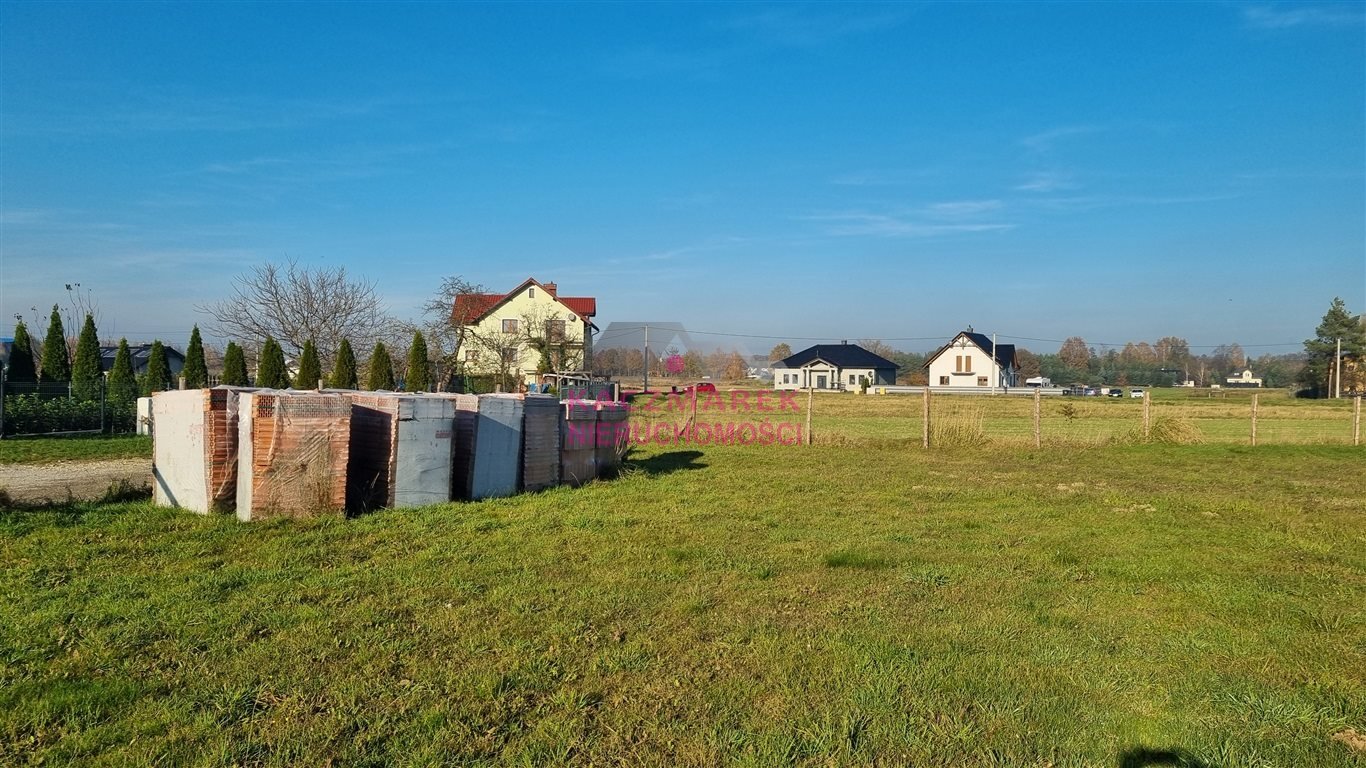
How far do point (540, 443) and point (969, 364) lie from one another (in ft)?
237

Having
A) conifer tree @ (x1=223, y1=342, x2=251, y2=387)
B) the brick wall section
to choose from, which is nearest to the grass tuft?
the brick wall section

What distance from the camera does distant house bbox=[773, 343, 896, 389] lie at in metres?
82.5

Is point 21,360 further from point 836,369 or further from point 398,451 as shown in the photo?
point 836,369

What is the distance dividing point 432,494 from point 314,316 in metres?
26.4

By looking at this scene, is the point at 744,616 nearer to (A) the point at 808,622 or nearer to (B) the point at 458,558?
(A) the point at 808,622

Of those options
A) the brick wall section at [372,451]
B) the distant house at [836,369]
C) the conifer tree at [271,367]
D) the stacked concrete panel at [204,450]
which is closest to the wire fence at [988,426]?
the brick wall section at [372,451]

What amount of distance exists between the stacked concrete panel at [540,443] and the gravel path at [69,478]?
4.57 m

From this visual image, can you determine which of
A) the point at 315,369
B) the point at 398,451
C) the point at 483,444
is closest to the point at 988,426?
the point at 483,444

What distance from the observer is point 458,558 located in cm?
693

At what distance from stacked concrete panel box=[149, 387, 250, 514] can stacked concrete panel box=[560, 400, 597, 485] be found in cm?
417

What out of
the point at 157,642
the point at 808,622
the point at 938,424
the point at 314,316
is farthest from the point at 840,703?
the point at 314,316

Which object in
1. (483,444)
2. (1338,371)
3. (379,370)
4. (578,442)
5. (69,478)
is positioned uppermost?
(1338,371)

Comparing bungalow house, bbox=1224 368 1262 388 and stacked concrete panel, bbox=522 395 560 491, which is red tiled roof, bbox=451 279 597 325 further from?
bungalow house, bbox=1224 368 1262 388

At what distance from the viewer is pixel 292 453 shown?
820 cm
